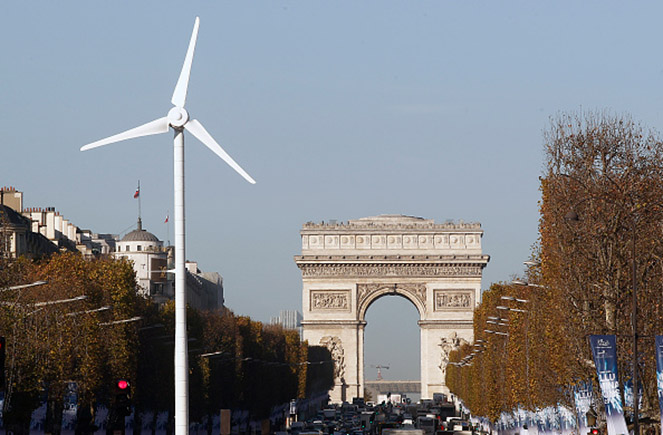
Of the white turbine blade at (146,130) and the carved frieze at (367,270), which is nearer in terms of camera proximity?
the white turbine blade at (146,130)

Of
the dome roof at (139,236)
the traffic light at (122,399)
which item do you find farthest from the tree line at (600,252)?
the dome roof at (139,236)

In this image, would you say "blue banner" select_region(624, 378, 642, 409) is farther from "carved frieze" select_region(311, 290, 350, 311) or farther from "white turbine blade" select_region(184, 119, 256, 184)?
"carved frieze" select_region(311, 290, 350, 311)

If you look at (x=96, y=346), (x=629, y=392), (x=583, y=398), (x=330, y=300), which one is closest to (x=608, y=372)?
(x=583, y=398)

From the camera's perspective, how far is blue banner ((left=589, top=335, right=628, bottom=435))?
45.2m

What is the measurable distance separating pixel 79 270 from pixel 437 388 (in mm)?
91004

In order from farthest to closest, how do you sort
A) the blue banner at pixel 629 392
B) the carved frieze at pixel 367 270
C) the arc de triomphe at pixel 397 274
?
the carved frieze at pixel 367 270 → the arc de triomphe at pixel 397 274 → the blue banner at pixel 629 392

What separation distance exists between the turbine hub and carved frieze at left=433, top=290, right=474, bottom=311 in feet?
395

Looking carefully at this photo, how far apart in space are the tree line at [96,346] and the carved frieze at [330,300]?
46169 mm

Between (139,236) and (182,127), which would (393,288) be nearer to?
(139,236)

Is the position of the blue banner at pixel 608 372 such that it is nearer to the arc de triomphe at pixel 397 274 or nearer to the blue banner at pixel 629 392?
the blue banner at pixel 629 392

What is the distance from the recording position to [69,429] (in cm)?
6444

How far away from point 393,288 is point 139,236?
2607 cm

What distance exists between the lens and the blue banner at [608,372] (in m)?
45.2

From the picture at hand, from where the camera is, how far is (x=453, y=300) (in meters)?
156
